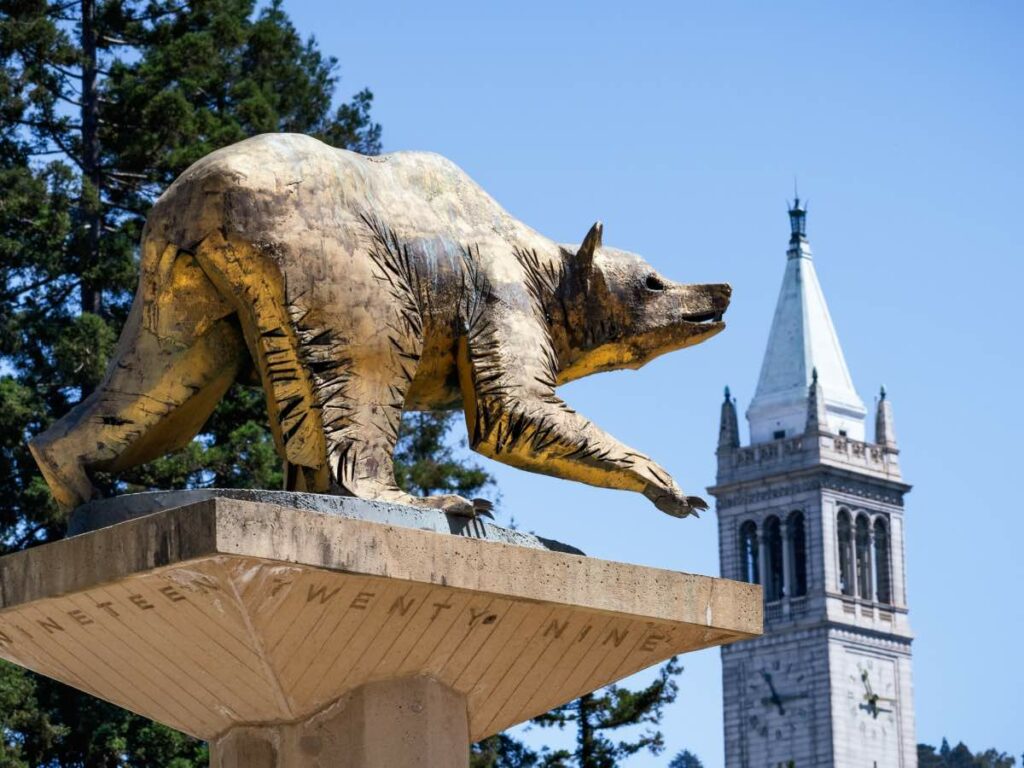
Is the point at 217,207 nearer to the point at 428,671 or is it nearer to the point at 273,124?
the point at 428,671

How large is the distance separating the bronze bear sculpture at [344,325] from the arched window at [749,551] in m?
115

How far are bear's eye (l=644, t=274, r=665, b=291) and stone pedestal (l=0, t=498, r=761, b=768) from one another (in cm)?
137

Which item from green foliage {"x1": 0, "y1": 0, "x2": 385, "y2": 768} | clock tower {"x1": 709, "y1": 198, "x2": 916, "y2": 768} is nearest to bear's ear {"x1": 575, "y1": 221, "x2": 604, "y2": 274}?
green foliage {"x1": 0, "y1": 0, "x2": 385, "y2": 768}

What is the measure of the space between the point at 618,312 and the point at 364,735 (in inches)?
85.8

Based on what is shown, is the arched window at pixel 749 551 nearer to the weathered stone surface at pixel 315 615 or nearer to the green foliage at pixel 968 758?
the green foliage at pixel 968 758

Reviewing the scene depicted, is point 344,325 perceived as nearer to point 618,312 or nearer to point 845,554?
point 618,312

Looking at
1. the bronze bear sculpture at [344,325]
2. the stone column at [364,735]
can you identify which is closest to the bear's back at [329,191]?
the bronze bear sculpture at [344,325]

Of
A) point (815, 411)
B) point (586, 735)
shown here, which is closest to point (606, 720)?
point (586, 735)

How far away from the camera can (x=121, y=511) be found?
9016mm

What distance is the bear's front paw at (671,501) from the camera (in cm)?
964

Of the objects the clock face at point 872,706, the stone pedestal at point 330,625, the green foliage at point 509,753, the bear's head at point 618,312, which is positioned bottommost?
the stone pedestal at point 330,625

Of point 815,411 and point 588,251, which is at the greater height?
point 815,411

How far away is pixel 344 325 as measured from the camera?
9320 mm

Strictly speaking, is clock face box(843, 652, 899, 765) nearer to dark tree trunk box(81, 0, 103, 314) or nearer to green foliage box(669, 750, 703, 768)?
green foliage box(669, 750, 703, 768)
